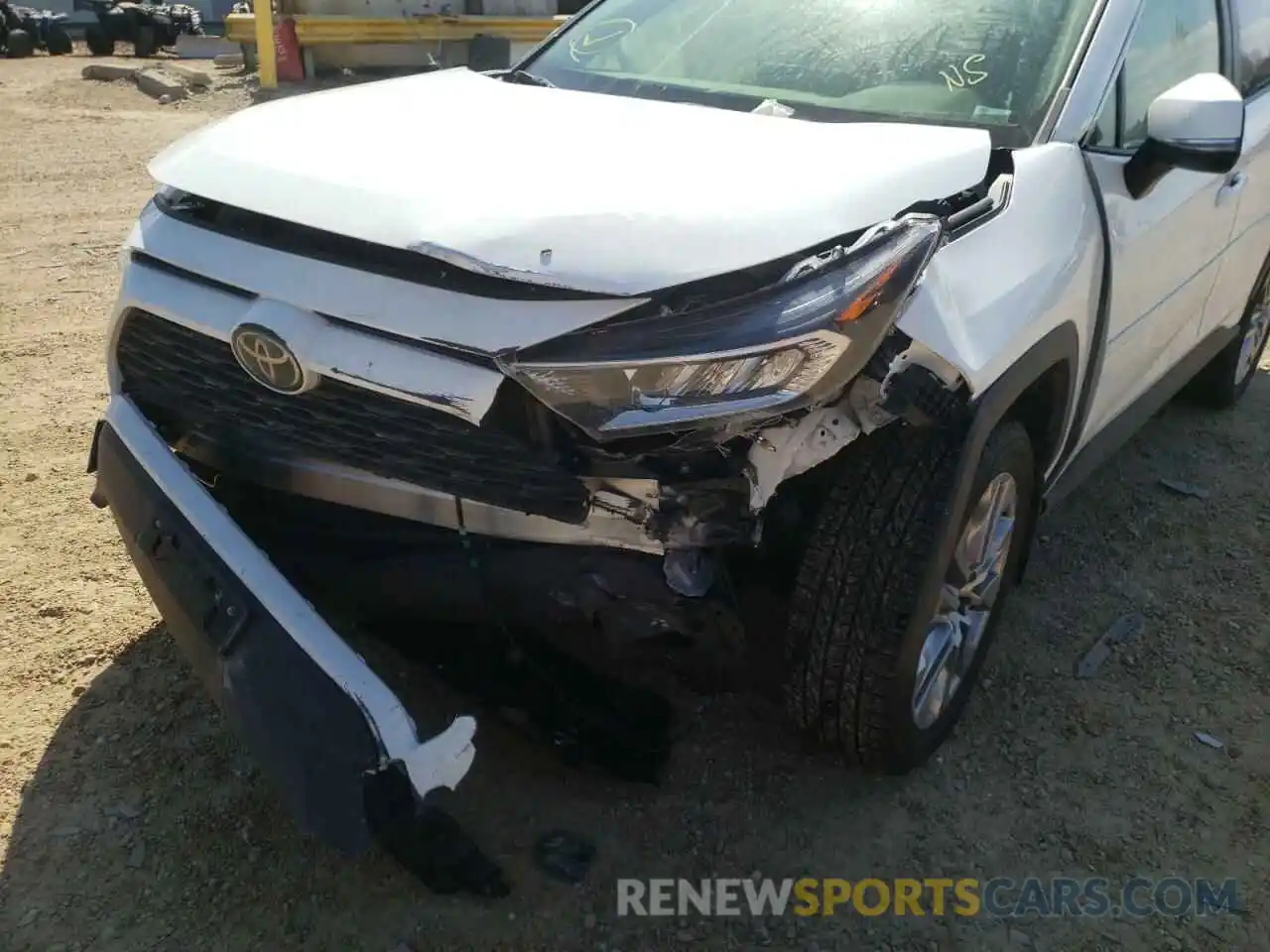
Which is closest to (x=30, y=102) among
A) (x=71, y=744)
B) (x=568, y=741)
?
(x=71, y=744)

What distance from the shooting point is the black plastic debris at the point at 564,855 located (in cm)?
232

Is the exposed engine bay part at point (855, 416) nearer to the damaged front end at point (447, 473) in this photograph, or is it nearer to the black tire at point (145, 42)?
the damaged front end at point (447, 473)

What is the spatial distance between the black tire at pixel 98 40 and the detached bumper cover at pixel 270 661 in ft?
58.4

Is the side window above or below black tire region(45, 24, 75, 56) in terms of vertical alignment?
above

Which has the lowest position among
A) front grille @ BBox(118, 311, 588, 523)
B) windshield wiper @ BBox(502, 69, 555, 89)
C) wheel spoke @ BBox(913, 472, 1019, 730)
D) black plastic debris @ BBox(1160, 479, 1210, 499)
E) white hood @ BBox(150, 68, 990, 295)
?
black plastic debris @ BBox(1160, 479, 1210, 499)

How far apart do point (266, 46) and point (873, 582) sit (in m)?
12.0

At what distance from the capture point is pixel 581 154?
7.22ft

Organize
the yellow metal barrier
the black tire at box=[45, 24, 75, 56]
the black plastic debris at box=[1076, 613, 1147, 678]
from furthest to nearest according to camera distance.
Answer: the black tire at box=[45, 24, 75, 56] → the yellow metal barrier → the black plastic debris at box=[1076, 613, 1147, 678]

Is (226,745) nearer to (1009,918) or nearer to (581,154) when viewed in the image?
(581,154)

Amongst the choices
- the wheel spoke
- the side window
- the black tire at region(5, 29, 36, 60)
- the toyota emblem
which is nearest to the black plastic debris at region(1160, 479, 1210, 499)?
the side window

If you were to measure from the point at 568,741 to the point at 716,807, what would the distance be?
1.34 ft

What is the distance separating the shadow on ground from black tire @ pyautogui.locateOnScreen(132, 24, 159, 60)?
17.0 metres

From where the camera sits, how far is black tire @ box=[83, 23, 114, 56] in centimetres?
1714

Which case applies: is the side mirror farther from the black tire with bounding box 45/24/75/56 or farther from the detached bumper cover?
the black tire with bounding box 45/24/75/56
